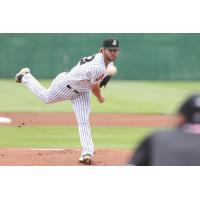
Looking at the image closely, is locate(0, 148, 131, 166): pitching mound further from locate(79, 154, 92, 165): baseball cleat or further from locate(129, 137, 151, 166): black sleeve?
locate(129, 137, 151, 166): black sleeve

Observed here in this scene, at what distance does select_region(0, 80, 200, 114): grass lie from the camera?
12.3 m

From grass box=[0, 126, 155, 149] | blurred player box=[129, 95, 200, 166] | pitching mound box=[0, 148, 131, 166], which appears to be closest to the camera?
blurred player box=[129, 95, 200, 166]

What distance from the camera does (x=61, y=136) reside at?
25.3ft

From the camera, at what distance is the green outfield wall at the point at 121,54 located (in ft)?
50.2

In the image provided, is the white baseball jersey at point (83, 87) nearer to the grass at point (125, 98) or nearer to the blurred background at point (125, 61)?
the grass at point (125, 98)

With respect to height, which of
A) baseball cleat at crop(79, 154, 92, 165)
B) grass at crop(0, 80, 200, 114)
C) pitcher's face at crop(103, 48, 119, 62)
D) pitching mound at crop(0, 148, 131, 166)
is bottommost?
baseball cleat at crop(79, 154, 92, 165)

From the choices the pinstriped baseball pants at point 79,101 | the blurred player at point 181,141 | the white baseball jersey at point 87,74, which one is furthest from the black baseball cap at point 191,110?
the pinstriped baseball pants at point 79,101

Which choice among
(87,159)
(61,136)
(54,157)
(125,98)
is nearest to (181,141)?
(87,159)

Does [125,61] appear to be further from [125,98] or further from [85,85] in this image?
[85,85]

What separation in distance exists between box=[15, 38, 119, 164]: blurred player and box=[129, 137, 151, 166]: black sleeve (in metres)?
2.99

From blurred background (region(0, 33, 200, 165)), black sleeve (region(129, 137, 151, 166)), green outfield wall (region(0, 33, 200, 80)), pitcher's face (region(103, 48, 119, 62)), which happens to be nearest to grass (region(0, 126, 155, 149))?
pitcher's face (region(103, 48, 119, 62))
